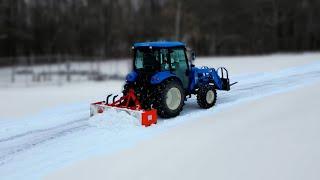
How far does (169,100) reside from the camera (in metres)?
10.9

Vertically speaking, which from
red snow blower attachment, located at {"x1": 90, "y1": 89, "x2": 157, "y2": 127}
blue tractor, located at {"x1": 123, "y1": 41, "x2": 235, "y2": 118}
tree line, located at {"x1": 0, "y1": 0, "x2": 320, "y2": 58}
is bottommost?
red snow blower attachment, located at {"x1": 90, "y1": 89, "x2": 157, "y2": 127}

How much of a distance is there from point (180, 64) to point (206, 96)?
52.6 inches

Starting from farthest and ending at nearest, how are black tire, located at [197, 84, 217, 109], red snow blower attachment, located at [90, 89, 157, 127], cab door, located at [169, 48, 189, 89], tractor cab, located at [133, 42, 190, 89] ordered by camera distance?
black tire, located at [197, 84, 217, 109]
cab door, located at [169, 48, 189, 89]
tractor cab, located at [133, 42, 190, 89]
red snow blower attachment, located at [90, 89, 157, 127]

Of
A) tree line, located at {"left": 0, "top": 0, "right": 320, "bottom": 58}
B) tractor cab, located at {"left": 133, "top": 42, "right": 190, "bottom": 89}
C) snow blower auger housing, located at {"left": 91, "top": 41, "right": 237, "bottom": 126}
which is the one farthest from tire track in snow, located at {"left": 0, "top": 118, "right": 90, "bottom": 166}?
tree line, located at {"left": 0, "top": 0, "right": 320, "bottom": 58}

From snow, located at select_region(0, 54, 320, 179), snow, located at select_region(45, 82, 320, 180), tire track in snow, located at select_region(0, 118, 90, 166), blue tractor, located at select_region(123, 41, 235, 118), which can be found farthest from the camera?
blue tractor, located at select_region(123, 41, 235, 118)

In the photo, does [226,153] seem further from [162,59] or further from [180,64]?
[180,64]

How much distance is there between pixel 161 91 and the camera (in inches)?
410

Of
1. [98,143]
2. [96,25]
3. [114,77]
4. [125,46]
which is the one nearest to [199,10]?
[125,46]

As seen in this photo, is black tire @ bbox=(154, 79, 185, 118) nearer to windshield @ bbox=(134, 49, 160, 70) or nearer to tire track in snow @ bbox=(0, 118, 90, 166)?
windshield @ bbox=(134, 49, 160, 70)

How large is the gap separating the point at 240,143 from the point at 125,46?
44936 millimetres

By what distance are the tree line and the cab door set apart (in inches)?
1237

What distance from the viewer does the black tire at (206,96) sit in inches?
459

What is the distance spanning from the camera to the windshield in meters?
10.9

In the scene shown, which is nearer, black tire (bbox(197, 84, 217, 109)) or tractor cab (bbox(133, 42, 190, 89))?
tractor cab (bbox(133, 42, 190, 89))
